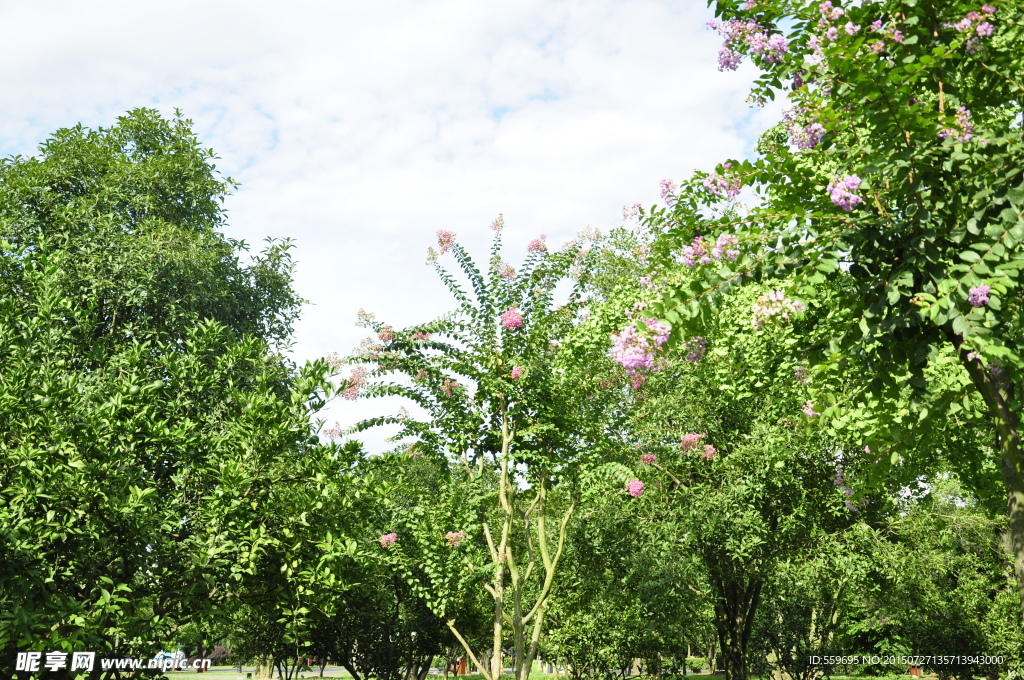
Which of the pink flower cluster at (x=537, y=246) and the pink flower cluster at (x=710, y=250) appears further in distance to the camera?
the pink flower cluster at (x=537, y=246)

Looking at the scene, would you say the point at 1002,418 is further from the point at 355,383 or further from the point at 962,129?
the point at 355,383

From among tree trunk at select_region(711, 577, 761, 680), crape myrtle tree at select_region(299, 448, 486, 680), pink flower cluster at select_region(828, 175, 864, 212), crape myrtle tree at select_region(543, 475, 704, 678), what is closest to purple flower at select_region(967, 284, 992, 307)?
pink flower cluster at select_region(828, 175, 864, 212)

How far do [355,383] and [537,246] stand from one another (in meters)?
3.88

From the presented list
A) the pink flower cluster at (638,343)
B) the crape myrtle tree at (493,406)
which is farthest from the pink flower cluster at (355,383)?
the pink flower cluster at (638,343)

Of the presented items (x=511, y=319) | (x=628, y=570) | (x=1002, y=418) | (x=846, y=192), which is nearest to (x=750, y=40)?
(x=846, y=192)

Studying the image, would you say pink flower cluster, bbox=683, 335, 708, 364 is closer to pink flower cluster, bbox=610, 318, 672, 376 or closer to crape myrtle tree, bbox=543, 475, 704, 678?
crape myrtle tree, bbox=543, 475, 704, 678

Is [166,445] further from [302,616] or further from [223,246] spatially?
[223,246]

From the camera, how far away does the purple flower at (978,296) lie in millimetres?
5461

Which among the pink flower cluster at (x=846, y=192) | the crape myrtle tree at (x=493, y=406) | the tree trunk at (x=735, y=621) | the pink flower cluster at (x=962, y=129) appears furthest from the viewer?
the tree trunk at (x=735, y=621)

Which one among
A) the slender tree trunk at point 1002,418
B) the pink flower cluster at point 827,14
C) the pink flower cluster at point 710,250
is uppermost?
the pink flower cluster at point 827,14

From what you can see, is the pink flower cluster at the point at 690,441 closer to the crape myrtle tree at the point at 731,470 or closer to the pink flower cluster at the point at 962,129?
the crape myrtle tree at the point at 731,470

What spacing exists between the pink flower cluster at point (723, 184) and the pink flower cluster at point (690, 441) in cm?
875

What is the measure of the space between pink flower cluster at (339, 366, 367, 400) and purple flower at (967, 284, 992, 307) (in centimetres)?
918

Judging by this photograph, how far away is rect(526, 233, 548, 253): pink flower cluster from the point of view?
13445 millimetres
